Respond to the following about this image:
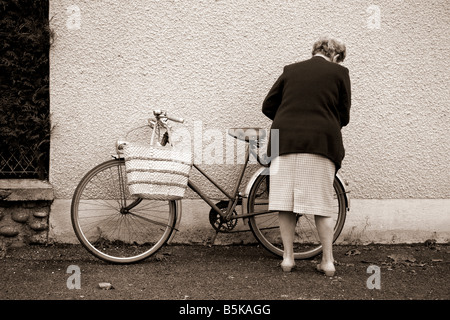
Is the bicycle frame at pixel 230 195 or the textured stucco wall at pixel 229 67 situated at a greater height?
the textured stucco wall at pixel 229 67

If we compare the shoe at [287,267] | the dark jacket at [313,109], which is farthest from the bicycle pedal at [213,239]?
the dark jacket at [313,109]

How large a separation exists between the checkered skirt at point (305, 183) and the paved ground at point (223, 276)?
599 millimetres

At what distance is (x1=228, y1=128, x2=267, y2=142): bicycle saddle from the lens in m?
4.57

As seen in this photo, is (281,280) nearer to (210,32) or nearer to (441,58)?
(210,32)

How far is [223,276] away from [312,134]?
4.60ft

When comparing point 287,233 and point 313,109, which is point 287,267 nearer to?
point 287,233

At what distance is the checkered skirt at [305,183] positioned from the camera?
4.02 m

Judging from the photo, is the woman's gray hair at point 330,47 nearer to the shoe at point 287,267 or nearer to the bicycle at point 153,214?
the bicycle at point 153,214

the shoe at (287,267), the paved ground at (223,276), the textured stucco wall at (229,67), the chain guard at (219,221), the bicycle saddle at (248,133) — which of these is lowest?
the paved ground at (223,276)

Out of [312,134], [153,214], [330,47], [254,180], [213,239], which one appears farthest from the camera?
[153,214]

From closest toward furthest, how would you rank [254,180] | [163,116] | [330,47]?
[330,47], [163,116], [254,180]

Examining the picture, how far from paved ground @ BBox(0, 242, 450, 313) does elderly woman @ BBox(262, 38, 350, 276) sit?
417mm

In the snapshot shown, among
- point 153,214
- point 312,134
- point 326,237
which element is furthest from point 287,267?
point 153,214

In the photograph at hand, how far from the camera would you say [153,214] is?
4941mm
